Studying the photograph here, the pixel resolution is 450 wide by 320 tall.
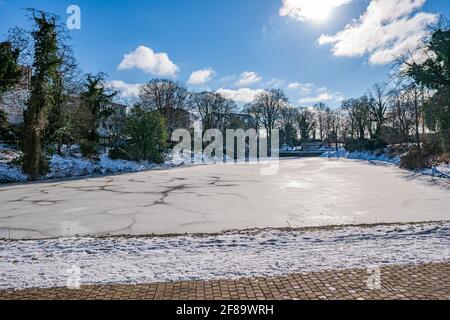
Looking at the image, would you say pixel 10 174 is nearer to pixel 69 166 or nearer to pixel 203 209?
pixel 69 166

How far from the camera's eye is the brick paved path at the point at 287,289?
136 inches

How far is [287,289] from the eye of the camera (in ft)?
11.8

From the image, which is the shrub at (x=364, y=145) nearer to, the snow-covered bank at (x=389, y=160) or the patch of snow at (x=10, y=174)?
the snow-covered bank at (x=389, y=160)

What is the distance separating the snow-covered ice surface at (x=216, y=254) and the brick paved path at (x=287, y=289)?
0.23m

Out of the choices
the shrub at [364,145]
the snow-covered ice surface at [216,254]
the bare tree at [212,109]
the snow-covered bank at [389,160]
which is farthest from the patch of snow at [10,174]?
the shrub at [364,145]

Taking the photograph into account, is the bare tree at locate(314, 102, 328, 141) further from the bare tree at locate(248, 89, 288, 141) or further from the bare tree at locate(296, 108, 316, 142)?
the bare tree at locate(248, 89, 288, 141)

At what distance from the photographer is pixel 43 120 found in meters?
21.1

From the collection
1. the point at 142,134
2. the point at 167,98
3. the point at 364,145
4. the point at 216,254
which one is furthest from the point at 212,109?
the point at 216,254

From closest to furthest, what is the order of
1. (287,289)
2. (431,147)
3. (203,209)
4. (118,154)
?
(287,289), (203,209), (431,147), (118,154)

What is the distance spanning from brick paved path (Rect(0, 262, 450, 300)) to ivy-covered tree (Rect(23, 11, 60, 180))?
63.8 ft

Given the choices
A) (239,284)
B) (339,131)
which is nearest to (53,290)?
(239,284)

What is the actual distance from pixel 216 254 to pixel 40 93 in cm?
2058
